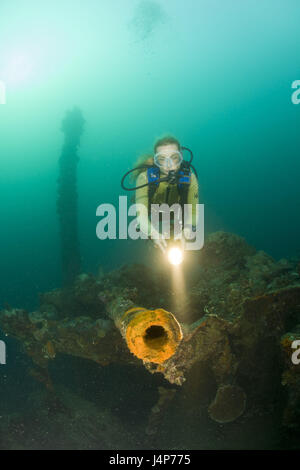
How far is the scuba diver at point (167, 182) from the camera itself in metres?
4.16

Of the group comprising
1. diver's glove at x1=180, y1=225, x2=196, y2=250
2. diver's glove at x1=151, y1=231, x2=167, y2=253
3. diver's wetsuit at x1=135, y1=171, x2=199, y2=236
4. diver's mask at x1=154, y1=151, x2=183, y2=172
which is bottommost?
diver's glove at x1=151, y1=231, x2=167, y2=253

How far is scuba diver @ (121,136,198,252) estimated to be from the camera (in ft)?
13.6

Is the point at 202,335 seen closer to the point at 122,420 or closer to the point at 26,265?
the point at 122,420

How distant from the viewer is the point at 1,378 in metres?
5.95

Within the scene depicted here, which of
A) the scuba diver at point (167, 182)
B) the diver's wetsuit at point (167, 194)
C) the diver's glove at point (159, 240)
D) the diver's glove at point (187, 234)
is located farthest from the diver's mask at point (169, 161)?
the diver's glove at point (159, 240)

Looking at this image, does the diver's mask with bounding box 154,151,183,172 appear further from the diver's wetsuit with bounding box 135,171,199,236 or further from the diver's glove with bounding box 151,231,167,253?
the diver's glove with bounding box 151,231,167,253

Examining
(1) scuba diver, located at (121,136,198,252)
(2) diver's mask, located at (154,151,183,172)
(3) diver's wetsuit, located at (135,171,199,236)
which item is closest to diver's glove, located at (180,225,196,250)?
(1) scuba diver, located at (121,136,198,252)

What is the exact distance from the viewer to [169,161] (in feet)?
13.8

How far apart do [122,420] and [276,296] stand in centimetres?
334

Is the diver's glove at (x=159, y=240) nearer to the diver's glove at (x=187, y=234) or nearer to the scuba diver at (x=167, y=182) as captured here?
the diver's glove at (x=187, y=234)

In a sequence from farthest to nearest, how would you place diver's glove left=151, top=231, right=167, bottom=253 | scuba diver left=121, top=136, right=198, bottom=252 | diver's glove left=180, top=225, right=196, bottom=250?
scuba diver left=121, top=136, right=198, bottom=252, diver's glove left=180, top=225, right=196, bottom=250, diver's glove left=151, top=231, right=167, bottom=253

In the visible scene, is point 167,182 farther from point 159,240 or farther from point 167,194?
point 159,240

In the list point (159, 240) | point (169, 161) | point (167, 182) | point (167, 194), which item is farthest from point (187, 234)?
point (169, 161)

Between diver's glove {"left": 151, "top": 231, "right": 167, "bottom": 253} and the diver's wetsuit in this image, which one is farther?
the diver's wetsuit
